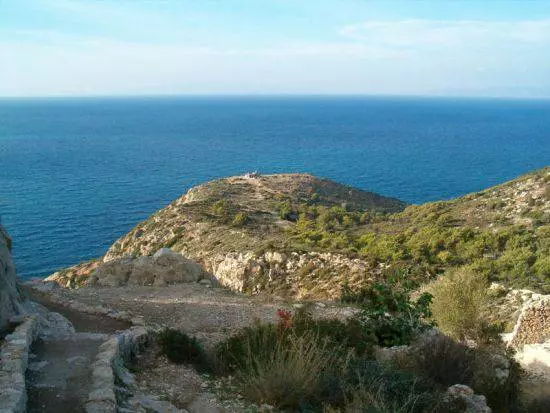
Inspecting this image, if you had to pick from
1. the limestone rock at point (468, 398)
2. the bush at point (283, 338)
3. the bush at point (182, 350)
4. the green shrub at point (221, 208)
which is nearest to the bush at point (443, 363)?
the limestone rock at point (468, 398)

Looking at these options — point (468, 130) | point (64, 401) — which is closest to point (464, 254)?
point (64, 401)

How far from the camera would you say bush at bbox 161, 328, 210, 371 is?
8.60m

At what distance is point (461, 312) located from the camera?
13.1 meters

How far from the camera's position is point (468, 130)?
183 meters

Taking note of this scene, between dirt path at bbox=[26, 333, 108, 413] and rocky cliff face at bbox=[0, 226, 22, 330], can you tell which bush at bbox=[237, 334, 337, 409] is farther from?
rocky cliff face at bbox=[0, 226, 22, 330]

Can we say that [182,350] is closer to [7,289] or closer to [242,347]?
[242,347]

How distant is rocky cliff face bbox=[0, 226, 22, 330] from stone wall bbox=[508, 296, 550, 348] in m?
11.6

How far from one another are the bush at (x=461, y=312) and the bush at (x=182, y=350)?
23.4ft

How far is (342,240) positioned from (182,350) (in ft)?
76.5

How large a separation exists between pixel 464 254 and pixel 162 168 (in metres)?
80.0

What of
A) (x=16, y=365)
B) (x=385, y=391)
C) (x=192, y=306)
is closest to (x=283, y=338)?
(x=385, y=391)

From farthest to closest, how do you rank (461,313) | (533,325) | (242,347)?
1. (461,313)
2. (533,325)
3. (242,347)

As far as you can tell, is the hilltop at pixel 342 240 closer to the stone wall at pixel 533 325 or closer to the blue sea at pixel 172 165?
the stone wall at pixel 533 325

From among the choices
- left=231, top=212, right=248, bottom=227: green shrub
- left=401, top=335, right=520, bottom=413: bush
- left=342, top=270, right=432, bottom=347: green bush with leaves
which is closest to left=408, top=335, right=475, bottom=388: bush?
left=401, top=335, right=520, bottom=413: bush
